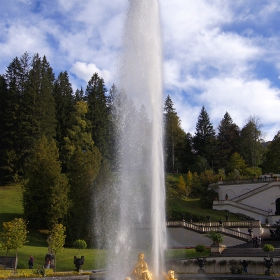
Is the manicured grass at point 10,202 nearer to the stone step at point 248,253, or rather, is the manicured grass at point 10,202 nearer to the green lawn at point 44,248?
the green lawn at point 44,248

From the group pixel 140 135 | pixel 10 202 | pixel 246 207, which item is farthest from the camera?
pixel 246 207

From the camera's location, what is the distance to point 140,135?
19.3m

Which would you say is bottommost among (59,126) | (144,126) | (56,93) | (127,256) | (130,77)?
(127,256)

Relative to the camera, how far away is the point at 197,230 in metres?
36.6

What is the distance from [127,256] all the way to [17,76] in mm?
55376

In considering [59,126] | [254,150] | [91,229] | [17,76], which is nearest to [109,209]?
[91,229]

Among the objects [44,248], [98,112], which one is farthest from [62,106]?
[44,248]

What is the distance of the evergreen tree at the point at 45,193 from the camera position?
39250 millimetres

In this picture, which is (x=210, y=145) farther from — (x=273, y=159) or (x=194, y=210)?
(x=194, y=210)

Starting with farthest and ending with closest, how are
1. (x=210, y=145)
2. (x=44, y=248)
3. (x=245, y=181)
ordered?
(x=210, y=145) → (x=245, y=181) → (x=44, y=248)

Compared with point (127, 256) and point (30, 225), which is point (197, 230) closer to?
point (30, 225)

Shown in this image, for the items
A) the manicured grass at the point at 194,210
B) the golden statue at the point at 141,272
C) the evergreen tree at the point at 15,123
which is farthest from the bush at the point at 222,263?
the evergreen tree at the point at 15,123

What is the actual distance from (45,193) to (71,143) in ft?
73.9

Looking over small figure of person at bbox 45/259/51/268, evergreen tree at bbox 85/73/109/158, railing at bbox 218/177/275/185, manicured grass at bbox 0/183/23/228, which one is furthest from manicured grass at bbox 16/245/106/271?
evergreen tree at bbox 85/73/109/158
